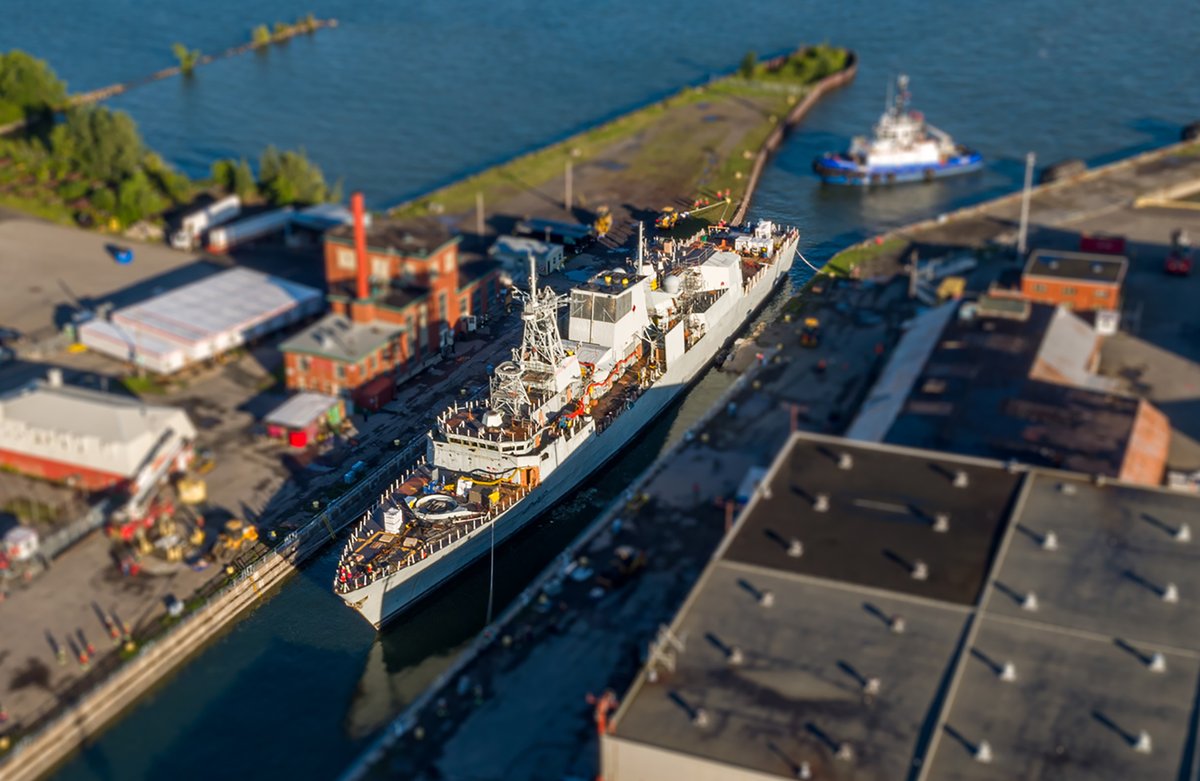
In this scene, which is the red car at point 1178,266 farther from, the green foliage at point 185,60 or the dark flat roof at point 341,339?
the green foliage at point 185,60

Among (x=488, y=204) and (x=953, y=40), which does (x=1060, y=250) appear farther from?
(x=953, y=40)

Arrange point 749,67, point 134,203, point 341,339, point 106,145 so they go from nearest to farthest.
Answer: point 341,339, point 134,203, point 106,145, point 749,67

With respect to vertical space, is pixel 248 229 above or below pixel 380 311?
below

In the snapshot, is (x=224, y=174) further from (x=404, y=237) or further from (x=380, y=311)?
(x=380, y=311)

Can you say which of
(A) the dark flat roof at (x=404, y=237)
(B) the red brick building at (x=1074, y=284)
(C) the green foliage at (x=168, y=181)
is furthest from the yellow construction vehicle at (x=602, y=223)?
(B) the red brick building at (x=1074, y=284)

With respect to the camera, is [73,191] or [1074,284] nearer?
[1074,284]

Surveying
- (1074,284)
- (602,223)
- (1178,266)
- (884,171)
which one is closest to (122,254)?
(602,223)
